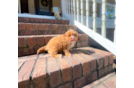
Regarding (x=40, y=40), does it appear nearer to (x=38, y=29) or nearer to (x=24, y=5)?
(x=38, y=29)

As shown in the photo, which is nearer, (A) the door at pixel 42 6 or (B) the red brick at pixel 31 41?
(B) the red brick at pixel 31 41

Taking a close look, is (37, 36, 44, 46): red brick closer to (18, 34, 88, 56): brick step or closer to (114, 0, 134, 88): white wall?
(18, 34, 88, 56): brick step

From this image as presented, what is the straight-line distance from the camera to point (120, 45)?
78 cm

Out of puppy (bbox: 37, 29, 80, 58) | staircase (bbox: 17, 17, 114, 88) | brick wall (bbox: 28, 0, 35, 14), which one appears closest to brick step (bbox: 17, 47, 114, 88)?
staircase (bbox: 17, 17, 114, 88)

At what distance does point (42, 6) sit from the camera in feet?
16.7

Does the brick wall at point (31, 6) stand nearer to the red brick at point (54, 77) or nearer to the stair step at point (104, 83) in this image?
the red brick at point (54, 77)

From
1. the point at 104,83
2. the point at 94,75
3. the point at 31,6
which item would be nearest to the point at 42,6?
the point at 31,6

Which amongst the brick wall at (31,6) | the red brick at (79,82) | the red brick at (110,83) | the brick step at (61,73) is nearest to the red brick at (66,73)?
the brick step at (61,73)

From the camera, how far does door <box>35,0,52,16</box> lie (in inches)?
191

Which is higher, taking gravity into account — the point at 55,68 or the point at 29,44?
the point at 29,44

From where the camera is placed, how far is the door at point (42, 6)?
4844 millimetres
